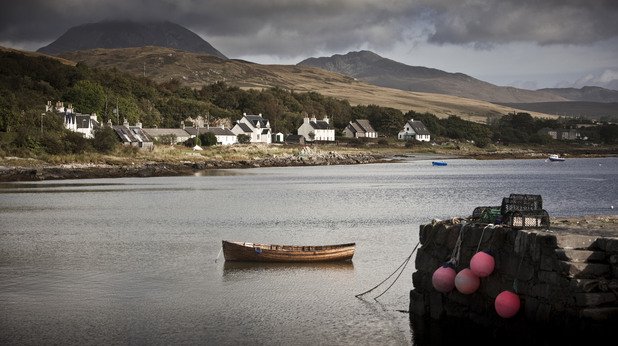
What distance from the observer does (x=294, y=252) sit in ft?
96.0

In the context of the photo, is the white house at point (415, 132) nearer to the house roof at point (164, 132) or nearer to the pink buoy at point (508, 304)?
the house roof at point (164, 132)

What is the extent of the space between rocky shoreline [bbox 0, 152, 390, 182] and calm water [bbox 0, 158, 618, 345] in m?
10.5

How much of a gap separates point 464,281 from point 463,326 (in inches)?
60.1

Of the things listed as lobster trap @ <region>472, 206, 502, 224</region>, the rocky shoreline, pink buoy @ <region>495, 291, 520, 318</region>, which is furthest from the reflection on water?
the rocky shoreline

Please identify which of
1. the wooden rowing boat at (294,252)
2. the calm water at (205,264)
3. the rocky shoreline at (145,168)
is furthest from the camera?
the rocky shoreline at (145,168)

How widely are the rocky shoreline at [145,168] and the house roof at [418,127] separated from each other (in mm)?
54047

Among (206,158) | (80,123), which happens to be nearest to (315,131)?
(206,158)

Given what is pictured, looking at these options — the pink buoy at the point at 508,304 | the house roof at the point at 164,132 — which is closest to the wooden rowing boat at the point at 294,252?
the pink buoy at the point at 508,304

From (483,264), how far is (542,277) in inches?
64.0

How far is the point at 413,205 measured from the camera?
180ft

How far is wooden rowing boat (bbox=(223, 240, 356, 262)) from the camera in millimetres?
29312

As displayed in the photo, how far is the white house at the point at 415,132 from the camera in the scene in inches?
7146

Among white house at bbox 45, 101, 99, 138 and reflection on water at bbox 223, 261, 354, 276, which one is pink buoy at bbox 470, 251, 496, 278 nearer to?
reflection on water at bbox 223, 261, 354, 276

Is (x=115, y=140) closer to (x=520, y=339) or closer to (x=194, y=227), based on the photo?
(x=194, y=227)
